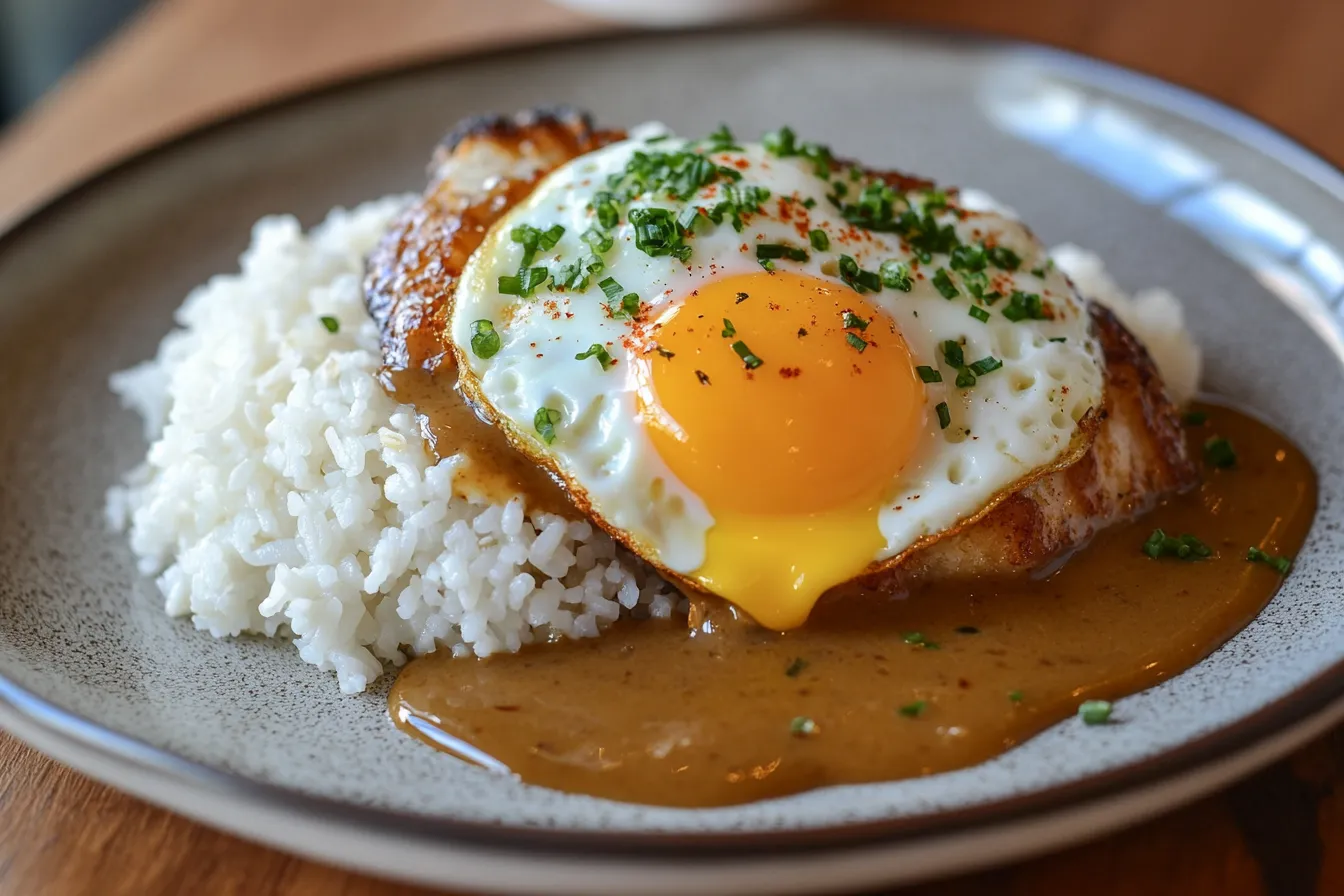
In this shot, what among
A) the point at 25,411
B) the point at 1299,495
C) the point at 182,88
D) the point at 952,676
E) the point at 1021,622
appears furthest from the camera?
the point at 182,88

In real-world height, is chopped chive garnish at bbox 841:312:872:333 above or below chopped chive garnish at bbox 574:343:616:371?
above

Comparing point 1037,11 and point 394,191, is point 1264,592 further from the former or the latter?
point 1037,11

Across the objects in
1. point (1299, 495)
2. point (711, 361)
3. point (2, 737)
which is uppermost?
point (711, 361)

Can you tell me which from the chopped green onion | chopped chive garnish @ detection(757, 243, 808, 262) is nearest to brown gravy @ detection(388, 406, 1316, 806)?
chopped chive garnish @ detection(757, 243, 808, 262)

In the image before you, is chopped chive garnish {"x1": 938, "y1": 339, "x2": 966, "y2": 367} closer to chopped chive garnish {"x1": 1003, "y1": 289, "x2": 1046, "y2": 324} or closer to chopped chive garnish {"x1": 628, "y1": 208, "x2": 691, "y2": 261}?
chopped chive garnish {"x1": 1003, "y1": 289, "x2": 1046, "y2": 324}

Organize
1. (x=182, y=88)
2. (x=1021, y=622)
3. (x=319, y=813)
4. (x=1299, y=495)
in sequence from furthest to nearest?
(x=182, y=88)
(x=1299, y=495)
(x=1021, y=622)
(x=319, y=813)

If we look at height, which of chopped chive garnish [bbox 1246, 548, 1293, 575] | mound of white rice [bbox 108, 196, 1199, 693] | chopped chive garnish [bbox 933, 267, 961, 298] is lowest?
mound of white rice [bbox 108, 196, 1199, 693]

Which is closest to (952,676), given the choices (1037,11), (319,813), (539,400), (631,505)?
(631,505)

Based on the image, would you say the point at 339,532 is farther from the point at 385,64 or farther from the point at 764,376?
the point at 385,64
